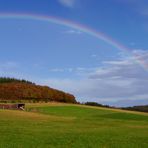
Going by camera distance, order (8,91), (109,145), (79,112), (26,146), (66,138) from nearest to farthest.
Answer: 1. (26,146)
2. (109,145)
3. (66,138)
4. (79,112)
5. (8,91)

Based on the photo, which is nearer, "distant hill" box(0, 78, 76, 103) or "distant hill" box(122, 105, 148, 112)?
"distant hill" box(122, 105, 148, 112)

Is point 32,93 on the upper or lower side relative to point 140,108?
upper

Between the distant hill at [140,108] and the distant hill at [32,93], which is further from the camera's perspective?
the distant hill at [32,93]

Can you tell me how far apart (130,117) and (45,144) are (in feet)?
164

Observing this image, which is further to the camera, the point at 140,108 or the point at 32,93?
the point at 32,93

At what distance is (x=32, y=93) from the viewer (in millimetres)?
114062

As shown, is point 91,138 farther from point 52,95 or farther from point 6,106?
point 52,95

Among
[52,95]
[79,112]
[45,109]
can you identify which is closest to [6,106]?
[45,109]

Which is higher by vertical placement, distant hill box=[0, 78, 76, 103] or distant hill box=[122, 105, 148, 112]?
distant hill box=[0, 78, 76, 103]

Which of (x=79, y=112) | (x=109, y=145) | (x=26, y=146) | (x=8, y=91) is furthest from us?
(x=8, y=91)

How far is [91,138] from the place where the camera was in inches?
1391

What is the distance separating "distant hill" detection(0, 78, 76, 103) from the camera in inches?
4385

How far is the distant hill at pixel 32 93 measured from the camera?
111375 mm

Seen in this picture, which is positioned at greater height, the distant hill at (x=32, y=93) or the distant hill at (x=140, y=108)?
the distant hill at (x=32, y=93)
